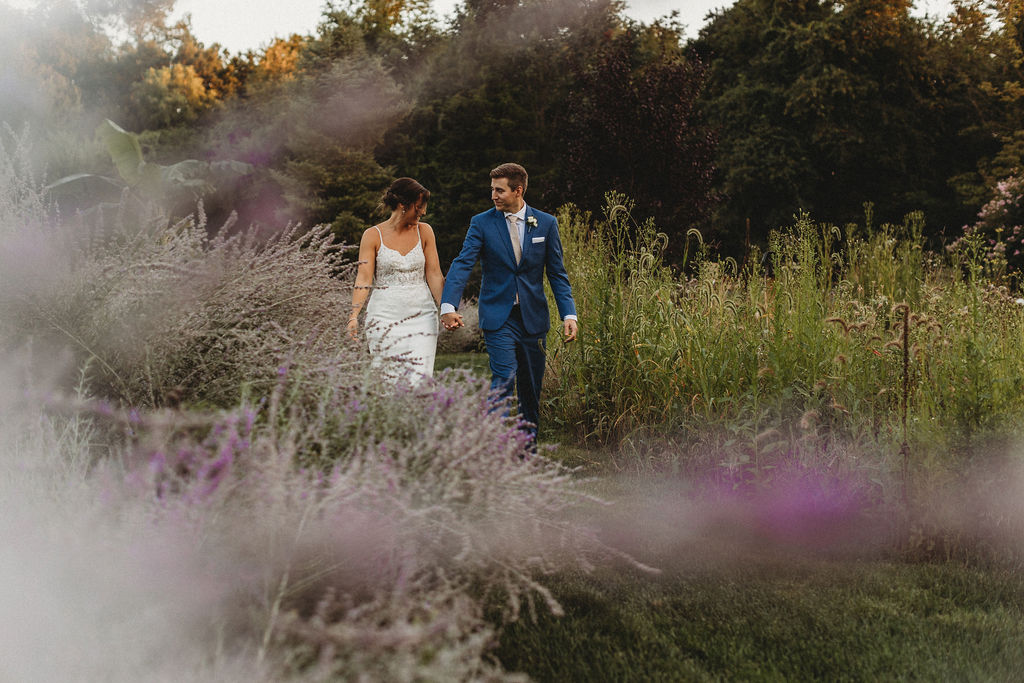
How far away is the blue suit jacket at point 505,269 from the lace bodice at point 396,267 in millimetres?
475

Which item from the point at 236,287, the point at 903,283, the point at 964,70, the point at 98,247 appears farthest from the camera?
the point at 964,70

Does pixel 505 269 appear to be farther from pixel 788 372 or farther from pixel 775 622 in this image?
pixel 775 622

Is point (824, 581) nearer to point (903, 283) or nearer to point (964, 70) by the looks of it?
point (903, 283)

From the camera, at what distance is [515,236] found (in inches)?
217

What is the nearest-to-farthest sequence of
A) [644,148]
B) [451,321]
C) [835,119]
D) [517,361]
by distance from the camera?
[451,321] → [517,361] → [644,148] → [835,119]

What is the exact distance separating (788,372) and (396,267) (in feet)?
8.71

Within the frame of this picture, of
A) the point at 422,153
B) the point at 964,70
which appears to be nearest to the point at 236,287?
the point at 422,153

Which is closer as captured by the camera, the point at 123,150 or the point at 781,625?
the point at 781,625

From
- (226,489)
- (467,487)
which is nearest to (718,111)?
(467,487)

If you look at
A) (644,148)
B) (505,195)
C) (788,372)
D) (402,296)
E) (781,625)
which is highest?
(644,148)

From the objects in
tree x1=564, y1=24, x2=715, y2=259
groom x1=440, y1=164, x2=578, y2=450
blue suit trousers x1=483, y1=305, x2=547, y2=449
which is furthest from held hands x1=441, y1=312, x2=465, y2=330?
tree x1=564, y1=24, x2=715, y2=259

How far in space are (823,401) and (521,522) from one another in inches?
116

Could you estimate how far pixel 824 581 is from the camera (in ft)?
12.4

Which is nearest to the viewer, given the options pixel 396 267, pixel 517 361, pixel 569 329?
pixel 569 329
